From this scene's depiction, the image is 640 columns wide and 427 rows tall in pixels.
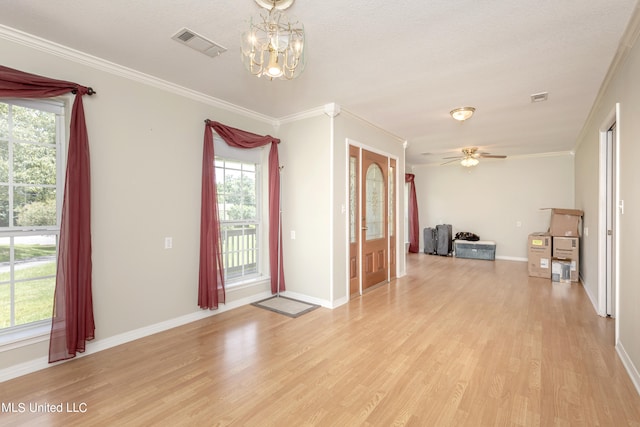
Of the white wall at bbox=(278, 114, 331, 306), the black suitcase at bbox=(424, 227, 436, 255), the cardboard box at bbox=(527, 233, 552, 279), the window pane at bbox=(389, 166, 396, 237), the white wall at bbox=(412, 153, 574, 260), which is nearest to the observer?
the white wall at bbox=(278, 114, 331, 306)

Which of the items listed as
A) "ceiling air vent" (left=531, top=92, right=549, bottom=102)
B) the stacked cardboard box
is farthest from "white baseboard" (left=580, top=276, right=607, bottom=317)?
"ceiling air vent" (left=531, top=92, right=549, bottom=102)

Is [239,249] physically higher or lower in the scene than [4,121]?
lower

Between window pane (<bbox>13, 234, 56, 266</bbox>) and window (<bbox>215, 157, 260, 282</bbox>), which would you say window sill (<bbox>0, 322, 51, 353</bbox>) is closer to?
window pane (<bbox>13, 234, 56, 266</bbox>)

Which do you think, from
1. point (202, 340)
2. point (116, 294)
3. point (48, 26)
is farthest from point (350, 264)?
point (48, 26)

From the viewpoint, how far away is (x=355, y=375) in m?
2.43

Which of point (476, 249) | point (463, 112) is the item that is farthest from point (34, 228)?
point (476, 249)

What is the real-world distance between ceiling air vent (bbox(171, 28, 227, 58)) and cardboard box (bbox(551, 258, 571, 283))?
6.42 meters

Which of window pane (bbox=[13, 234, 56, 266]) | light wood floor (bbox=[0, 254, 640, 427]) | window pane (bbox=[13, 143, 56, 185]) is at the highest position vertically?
window pane (bbox=[13, 143, 56, 185])

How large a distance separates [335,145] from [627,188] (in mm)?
2920

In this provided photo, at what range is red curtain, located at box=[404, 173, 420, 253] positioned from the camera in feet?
29.4

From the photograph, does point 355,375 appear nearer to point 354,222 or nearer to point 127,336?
point 127,336

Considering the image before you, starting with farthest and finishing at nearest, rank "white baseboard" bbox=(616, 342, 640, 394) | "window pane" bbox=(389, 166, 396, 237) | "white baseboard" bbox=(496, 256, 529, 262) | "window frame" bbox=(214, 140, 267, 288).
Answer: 1. "white baseboard" bbox=(496, 256, 529, 262)
2. "window pane" bbox=(389, 166, 396, 237)
3. "window frame" bbox=(214, 140, 267, 288)
4. "white baseboard" bbox=(616, 342, 640, 394)

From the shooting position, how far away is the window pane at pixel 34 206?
2506 mm

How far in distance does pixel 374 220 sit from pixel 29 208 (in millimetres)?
4225
